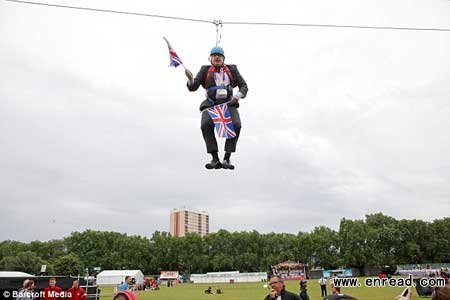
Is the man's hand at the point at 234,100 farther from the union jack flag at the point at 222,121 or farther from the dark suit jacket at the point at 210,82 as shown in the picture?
the union jack flag at the point at 222,121

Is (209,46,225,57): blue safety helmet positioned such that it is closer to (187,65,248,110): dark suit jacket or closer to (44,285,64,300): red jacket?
(187,65,248,110): dark suit jacket

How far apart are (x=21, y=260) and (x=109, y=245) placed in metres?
25.2

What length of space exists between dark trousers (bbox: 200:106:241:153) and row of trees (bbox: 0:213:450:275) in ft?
280

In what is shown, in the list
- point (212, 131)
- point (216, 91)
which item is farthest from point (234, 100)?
point (212, 131)

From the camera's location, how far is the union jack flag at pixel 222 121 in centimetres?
890

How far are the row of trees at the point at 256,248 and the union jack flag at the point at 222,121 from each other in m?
85.7

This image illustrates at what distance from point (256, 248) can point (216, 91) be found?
310 ft

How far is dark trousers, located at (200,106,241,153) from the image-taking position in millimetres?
9008

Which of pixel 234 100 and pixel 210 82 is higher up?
pixel 210 82

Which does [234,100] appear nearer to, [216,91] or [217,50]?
[216,91]

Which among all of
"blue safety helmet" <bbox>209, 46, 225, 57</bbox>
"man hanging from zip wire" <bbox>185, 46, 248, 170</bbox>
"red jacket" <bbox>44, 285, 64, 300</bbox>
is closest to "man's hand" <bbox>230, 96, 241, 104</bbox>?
"man hanging from zip wire" <bbox>185, 46, 248, 170</bbox>

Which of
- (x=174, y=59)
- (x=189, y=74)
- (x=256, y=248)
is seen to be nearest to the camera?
(x=174, y=59)

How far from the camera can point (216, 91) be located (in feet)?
30.2

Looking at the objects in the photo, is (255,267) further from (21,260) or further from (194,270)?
(21,260)
